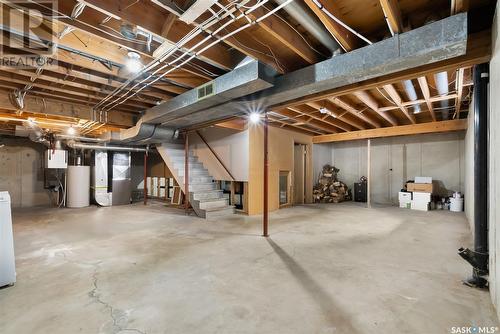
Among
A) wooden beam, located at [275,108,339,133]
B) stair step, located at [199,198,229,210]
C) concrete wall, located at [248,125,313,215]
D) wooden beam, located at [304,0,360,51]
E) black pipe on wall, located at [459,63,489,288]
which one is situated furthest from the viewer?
concrete wall, located at [248,125,313,215]

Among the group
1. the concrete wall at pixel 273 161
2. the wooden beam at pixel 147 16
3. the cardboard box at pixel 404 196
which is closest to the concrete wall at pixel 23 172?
→ the concrete wall at pixel 273 161

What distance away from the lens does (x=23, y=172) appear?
23.5 ft

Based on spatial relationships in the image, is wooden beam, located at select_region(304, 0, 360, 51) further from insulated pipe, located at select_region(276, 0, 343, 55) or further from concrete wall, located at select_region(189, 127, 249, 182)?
concrete wall, located at select_region(189, 127, 249, 182)

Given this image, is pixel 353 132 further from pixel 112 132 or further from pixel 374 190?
pixel 112 132

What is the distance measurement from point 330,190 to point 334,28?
6708 mm

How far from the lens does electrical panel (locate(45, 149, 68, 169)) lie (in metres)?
6.25

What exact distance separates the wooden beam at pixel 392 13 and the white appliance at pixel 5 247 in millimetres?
3638

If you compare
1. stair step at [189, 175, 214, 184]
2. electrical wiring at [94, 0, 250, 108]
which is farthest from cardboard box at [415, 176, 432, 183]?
electrical wiring at [94, 0, 250, 108]

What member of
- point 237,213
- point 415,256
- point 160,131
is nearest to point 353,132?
point 237,213

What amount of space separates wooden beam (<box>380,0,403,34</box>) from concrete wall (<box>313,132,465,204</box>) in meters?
6.49

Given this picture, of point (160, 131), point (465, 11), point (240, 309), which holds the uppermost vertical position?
point (465, 11)

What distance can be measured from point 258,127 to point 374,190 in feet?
16.6

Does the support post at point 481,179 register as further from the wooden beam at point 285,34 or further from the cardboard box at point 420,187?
the cardboard box at point 420,187

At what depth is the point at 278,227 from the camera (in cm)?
444
